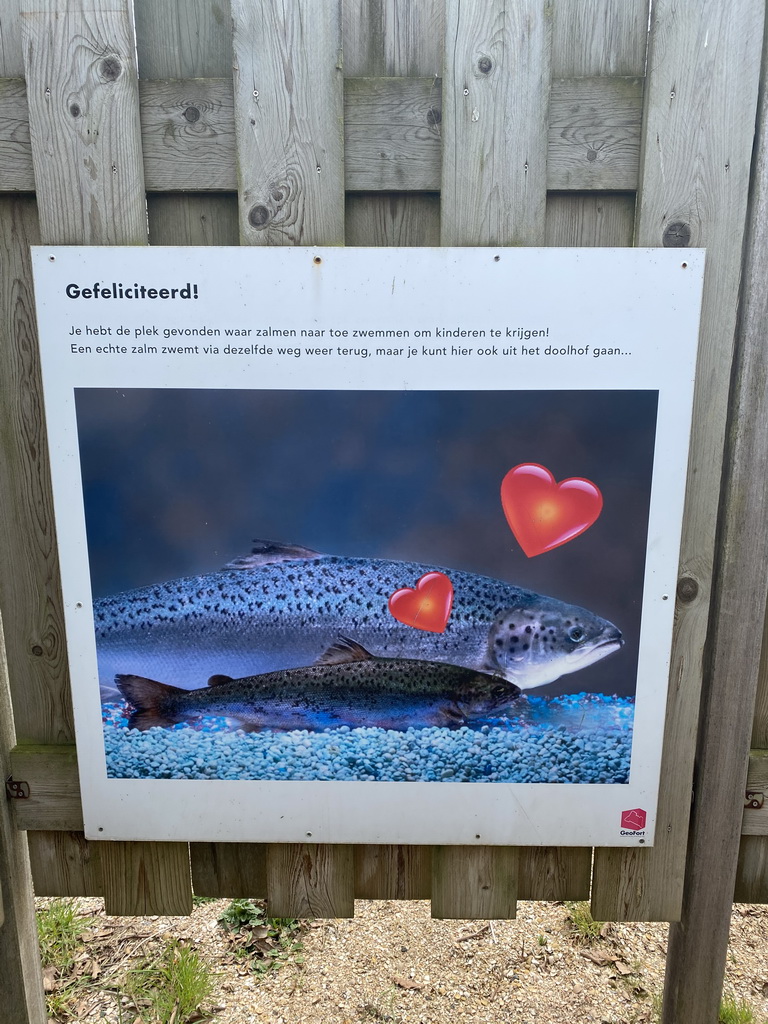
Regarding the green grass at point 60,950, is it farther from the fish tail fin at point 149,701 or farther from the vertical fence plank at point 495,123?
the vertical fence plank at point 495,123

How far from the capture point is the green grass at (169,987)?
7.54 ft

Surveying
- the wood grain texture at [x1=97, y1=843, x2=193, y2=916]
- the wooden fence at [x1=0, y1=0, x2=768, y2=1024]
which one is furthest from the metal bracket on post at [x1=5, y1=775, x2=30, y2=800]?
the wooden fence at [x1=0, y1=0, x2=768, y2=1024]

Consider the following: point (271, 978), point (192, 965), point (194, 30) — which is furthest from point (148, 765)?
point (194, 30)

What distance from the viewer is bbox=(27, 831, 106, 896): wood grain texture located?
182 cm

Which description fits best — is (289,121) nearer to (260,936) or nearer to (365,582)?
(365,582)

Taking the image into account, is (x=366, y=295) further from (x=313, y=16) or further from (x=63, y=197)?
(x=63, y=197)

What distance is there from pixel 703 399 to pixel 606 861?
125cm

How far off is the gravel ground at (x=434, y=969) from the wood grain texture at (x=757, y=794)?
3.56 feet

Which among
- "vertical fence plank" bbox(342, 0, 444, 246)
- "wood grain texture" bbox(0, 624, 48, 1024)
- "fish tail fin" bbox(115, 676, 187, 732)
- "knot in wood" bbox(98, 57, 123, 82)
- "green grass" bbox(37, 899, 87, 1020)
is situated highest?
"vertical fence plank" bbox(342, 0, 444, 246)

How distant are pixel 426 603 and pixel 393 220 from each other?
924mm

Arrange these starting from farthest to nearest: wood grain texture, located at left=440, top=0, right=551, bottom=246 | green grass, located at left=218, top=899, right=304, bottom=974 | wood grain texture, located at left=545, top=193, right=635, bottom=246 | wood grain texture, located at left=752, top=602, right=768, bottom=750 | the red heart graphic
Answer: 1. green grass, located at left=218, top=899, right=304, bottom=974
2. wood grain texture, located at left=752, top=602, right=768, bottom=750
3. the red heart graphic
4. wood grain texture, located at left=545, top=193, right=635, bottom=246
5. wood grain texture, located at left=440, top=0, right=551, bottom=246

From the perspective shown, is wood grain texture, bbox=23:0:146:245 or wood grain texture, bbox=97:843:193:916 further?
wood grain texture, bbox=97:843:193:916

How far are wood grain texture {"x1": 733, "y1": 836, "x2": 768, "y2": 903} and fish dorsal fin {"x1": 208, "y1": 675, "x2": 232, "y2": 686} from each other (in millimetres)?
1487

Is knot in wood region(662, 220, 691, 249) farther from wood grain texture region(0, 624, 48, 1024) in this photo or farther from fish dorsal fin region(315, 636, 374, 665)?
wood grain texture region(0, 624, 48, 1024)
